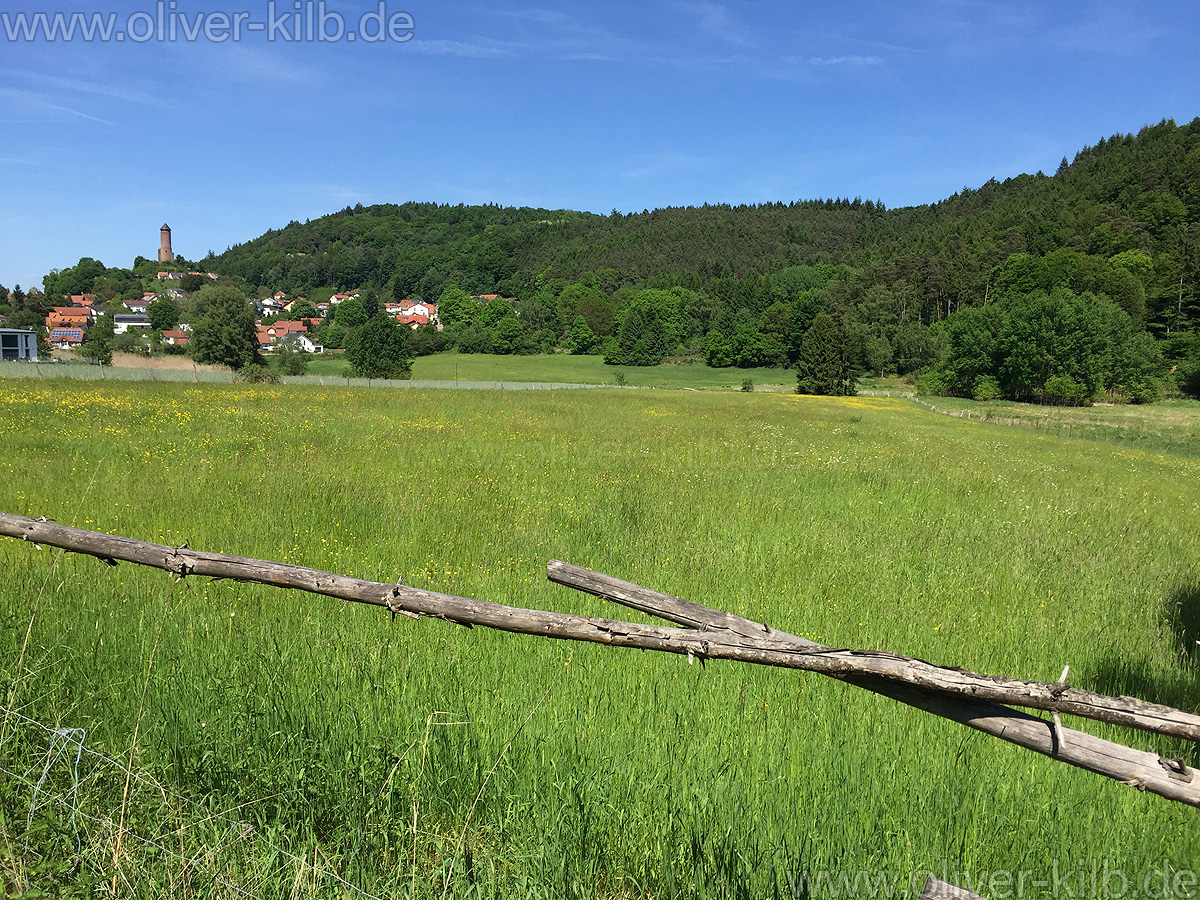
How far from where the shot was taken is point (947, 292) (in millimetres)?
127812

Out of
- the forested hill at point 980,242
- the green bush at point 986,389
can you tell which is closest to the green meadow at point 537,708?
the green bush at point 986,389

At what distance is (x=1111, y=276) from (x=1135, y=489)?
357 ft

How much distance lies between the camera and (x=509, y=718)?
4.39m

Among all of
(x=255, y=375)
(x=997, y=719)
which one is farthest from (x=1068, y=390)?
(x=997, y=719)

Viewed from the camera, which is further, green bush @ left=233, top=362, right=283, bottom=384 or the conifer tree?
the conifer tree

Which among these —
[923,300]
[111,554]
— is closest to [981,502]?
[111,554]

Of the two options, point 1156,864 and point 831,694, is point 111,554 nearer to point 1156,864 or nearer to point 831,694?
point 831,694

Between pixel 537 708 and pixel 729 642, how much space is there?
7.58 feet

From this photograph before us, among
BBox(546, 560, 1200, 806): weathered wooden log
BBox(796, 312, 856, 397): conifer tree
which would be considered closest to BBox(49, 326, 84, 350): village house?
BBox(796, 312, 856, 397): conifer tree

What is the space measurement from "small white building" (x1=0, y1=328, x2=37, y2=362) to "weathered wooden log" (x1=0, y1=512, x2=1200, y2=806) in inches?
3573

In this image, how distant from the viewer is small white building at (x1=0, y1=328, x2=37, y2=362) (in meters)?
71.8

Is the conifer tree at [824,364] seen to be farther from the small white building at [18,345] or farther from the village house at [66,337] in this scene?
the village house at [66,337]

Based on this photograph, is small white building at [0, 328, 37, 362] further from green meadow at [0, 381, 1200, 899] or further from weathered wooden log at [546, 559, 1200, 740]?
weathered wooden log at [546, 559, 1200, 740]

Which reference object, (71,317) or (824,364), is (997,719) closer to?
(824,364)
